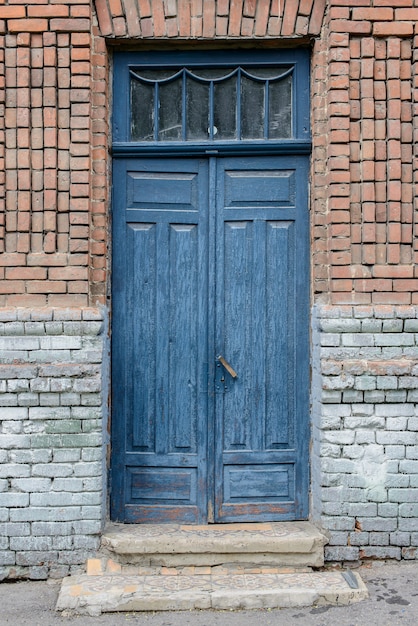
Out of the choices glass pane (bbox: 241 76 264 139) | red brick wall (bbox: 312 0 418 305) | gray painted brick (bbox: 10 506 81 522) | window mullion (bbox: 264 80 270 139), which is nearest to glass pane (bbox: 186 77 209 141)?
glass pane (bbox: 241 76 264 139)

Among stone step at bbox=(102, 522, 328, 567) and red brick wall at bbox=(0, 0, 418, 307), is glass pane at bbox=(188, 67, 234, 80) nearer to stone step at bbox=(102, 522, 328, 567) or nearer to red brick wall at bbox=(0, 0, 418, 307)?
red brick wall at bbox=(0, 0, 418, 307)

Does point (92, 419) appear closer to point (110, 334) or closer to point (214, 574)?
point (110, 334)

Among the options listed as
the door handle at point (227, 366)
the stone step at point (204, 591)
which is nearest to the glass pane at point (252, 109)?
the door handle at point (227, 366)

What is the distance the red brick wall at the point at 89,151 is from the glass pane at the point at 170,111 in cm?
53

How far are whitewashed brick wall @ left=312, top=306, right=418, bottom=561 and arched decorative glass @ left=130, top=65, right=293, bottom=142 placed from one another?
1.46 metres

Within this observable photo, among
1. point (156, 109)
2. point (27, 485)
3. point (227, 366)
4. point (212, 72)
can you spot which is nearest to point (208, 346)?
point (227, 366)

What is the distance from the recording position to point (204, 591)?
12.5ft

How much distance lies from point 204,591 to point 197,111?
323 centimetres

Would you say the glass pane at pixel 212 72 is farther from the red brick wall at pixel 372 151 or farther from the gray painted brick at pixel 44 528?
the gray painted brick at pixel 44 528

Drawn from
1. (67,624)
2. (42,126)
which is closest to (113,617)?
(67,624)

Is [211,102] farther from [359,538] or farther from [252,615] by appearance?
[252,615]

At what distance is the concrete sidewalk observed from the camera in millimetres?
3574

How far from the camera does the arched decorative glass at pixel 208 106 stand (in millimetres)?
4531

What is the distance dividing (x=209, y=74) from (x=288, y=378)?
7.46 feet
